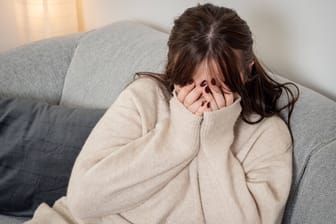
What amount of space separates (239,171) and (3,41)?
1.51 m

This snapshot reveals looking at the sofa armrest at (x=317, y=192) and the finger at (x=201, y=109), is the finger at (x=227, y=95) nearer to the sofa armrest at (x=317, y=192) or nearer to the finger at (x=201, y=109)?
the finger at (x=201, y=109)

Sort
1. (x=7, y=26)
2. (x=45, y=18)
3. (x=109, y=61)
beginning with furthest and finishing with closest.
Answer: (x=7, y=26) < (x=45, y=18) < (x=109, y=61)

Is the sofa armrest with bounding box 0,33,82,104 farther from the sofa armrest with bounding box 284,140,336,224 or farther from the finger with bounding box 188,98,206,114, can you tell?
the sofa armrest with bounding box 284,140,336,224

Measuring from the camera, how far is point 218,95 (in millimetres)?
1083

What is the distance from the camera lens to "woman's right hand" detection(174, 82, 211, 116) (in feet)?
3.57

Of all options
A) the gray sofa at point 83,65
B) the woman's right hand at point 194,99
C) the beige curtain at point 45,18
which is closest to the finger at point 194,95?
the woman's right hand at point 194,99

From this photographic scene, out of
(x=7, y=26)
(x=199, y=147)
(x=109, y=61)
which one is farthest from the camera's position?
(x=7, y=26)

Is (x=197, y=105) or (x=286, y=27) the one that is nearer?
(x=197, y=105)

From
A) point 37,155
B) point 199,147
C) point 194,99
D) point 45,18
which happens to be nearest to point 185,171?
point 199,147

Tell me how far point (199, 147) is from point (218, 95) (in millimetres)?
135

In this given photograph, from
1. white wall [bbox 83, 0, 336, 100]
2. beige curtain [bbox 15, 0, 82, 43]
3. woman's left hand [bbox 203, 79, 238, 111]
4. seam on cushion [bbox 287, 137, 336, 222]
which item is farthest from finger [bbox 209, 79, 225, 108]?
beige curtain [bbox 15, 0, 82, 43]

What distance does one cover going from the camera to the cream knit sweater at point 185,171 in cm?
108

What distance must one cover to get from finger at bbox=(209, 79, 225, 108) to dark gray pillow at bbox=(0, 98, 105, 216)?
0.45 meters

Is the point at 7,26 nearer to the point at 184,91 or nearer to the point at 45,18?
the point at 45,18
